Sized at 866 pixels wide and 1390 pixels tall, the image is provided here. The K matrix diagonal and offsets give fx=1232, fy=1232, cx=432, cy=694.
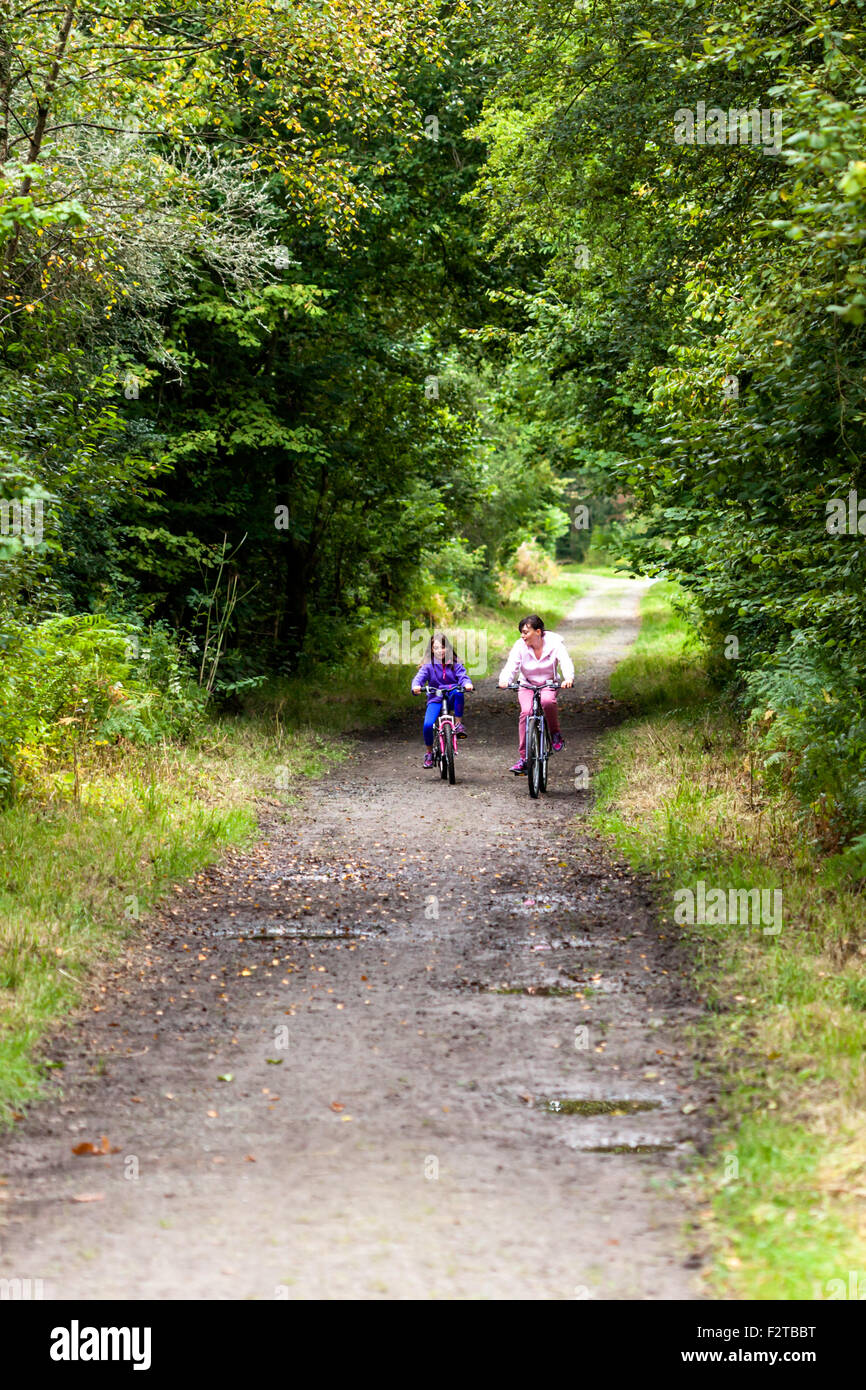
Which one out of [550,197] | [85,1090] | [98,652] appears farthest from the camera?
[550,197]

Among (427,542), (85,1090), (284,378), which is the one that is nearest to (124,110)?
(284,378)

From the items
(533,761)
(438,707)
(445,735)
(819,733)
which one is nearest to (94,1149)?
(819,733)

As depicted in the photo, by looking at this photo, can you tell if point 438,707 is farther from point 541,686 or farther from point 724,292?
point 724,292

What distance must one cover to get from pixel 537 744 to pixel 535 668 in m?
0.83

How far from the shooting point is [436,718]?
13.8m

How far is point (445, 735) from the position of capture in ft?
44.1

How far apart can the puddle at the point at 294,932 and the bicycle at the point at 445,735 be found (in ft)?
Result: 17.9

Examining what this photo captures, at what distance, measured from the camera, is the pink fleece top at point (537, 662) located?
13077mm

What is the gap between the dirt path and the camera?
396 cm

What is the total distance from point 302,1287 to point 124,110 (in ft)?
33.5
